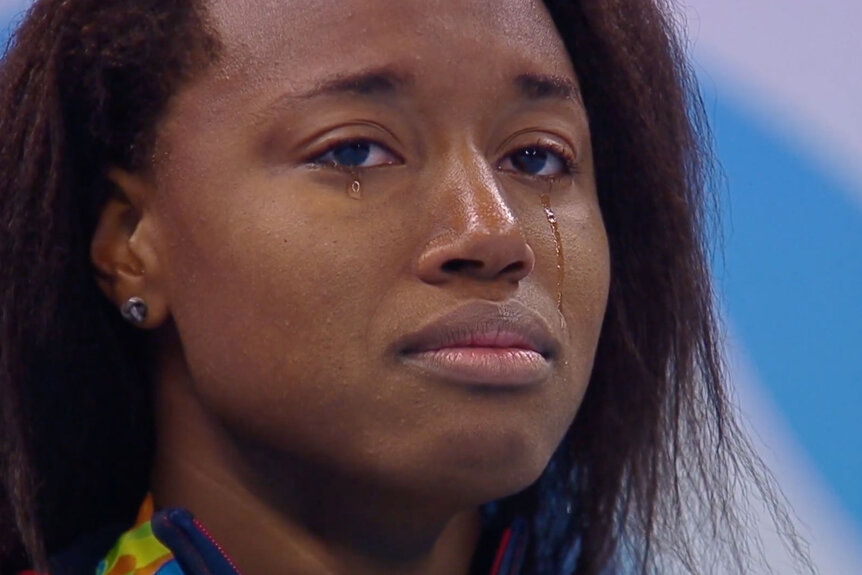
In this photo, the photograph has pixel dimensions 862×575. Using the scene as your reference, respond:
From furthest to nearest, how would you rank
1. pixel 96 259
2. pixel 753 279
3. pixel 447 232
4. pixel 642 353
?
1. pixel 753 279
2. pixel 642 353
3. pixel 96 259
4. pixel 447 232

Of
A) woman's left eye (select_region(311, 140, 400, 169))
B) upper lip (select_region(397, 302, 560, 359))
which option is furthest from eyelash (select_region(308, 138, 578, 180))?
upper lip (select_region(397, 302, 560, 359))

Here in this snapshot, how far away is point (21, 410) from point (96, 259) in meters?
0.11

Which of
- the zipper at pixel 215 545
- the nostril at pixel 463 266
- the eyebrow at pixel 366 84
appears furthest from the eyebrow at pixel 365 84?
the zipper at pixel 215 545

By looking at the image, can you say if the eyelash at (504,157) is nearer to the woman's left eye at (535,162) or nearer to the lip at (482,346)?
the woman's left eye at (535,162)

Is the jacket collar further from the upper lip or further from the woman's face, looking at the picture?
the upper lip

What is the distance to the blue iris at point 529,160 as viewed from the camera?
0.96 meters

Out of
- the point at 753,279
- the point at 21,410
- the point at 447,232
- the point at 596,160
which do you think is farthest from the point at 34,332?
the point at 753,279

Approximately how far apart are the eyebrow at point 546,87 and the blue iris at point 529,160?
3 centimetres

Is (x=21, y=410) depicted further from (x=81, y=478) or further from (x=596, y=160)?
(x=596, y=160)

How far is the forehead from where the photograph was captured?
903 mm

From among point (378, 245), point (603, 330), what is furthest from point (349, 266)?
point (603, 330)

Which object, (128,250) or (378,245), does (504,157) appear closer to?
(378,245)

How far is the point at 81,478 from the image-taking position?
40.5 inches

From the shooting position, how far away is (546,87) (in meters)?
0.96
